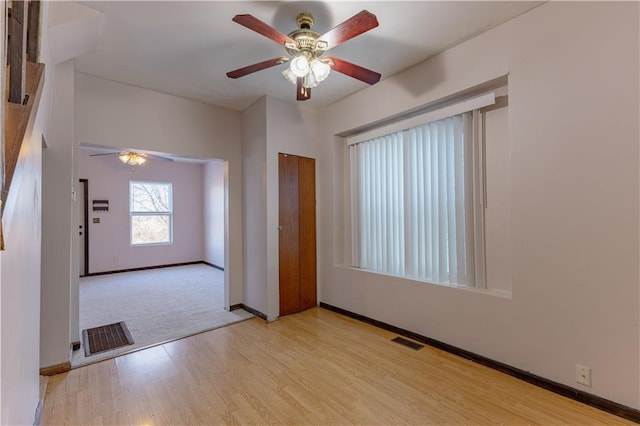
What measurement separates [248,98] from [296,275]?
2.30m

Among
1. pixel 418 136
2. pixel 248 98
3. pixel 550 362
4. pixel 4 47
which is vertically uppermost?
pixel 248 98

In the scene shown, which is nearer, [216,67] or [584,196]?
[584,196]

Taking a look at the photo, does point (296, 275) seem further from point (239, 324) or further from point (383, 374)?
point (383, 374)

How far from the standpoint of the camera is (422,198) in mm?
3021

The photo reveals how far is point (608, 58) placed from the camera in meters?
1.87

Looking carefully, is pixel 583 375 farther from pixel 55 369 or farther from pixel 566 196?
pixel 55 369

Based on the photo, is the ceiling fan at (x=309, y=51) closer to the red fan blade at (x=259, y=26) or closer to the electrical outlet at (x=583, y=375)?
the red fan blade at (x=259, y=26)

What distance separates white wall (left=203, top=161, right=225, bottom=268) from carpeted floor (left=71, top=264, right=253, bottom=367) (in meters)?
0.95

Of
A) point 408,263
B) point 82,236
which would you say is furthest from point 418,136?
point 82,236

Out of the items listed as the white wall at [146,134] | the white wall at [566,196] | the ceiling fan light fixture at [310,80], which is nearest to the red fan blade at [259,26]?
the ceiling fan light fixture at [310,80]

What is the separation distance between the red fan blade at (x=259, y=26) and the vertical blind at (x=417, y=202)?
165 centimetres

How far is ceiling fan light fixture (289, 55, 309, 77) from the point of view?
81.7 inches

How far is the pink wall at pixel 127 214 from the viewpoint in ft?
20.3

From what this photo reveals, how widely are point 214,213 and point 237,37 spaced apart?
5342 mm
